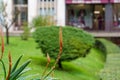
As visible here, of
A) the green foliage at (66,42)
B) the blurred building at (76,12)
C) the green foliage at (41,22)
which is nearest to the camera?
the green foliage at (66,42)

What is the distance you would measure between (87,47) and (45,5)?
28.1 meters

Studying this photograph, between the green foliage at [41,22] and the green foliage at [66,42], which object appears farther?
the green foliage at [41,22]

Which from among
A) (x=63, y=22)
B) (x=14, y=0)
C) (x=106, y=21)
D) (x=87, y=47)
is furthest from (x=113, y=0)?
(x=87, y=47)

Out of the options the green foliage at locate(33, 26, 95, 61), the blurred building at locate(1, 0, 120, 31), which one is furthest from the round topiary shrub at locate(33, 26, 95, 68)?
the blurred building at locate(1, 0, 120, 31)

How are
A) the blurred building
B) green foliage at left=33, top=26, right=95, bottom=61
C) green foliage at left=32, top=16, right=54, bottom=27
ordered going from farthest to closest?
the blurred building
green foliage at left=32, top=16, right=54, bottom=27
green foliage at left=33, top=26, right=95, bottom=61

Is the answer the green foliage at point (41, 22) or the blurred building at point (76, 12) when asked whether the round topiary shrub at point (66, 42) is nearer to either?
the green foliage at point (41, 22)

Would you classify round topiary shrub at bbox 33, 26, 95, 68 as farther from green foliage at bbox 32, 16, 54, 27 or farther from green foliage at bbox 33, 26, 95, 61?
green foliage at bbox 32, 16, 54, 27

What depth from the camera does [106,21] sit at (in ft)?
150

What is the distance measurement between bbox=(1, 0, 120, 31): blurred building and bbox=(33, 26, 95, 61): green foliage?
87.7 feet

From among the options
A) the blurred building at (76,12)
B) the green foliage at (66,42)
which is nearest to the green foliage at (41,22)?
the blurred building at (76,12)

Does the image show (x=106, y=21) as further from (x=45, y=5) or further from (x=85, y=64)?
(x=85, y=64)

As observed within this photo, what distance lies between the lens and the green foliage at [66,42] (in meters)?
16.0

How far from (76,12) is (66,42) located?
102ft

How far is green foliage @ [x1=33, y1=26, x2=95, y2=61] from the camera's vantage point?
52.4 ft
